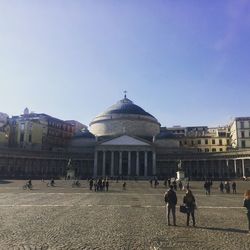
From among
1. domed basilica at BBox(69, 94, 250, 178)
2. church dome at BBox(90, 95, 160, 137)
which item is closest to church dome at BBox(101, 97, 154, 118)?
church dome at BBox(90, 95, 160, 137)

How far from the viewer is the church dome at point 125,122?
133 meters

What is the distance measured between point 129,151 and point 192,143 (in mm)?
42650

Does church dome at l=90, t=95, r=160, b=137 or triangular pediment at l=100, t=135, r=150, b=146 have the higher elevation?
church dome at l=90, t=95, r=160, b=137

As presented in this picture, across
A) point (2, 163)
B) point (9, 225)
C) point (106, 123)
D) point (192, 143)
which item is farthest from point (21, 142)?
point (9, 225)

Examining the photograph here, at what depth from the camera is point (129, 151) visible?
366ft

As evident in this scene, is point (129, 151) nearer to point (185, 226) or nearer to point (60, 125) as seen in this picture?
point (60, 125)

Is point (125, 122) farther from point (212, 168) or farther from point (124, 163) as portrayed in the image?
point (212, 168)

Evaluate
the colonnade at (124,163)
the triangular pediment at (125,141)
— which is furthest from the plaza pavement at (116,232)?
the triangular pediment at (125,141)

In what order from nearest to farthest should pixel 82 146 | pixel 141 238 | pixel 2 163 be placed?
1. pixel 141 238
2. pixel 2 163
3. pixel 82 146

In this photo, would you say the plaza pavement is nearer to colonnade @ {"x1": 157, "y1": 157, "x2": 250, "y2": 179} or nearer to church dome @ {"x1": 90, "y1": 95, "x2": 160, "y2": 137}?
colonnade @ {"x1": 157, "y1": 157, "x2": 250, "y2": 179}

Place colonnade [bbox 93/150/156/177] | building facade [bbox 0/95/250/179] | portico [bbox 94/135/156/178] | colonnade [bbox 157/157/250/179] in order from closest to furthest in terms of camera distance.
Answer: colonnade [bbox 157/157/250/179] → building facade [bbox 0/95/250/179] → colonnade [bbox 93/150/156/177] → portico [bbox 94/135/156/178]

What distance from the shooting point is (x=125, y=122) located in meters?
133

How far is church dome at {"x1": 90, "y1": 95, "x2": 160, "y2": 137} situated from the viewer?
13338cm

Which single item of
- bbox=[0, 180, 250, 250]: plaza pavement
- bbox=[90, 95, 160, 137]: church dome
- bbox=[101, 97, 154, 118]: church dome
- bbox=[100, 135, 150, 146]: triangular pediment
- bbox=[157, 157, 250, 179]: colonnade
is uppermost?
bbox=[101, 97, 154, 118]: church dome
